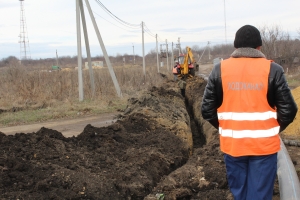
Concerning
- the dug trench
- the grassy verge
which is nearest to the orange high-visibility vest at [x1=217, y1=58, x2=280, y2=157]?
the dug trench

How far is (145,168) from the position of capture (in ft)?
18.4

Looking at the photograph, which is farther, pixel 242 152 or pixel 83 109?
pixel 83 109

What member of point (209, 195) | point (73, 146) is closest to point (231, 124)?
point (209, 195)

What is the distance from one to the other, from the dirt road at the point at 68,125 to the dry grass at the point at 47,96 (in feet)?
2.63

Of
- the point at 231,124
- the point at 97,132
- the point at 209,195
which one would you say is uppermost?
the point at 231,124

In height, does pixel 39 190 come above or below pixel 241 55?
below

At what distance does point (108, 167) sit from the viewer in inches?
211

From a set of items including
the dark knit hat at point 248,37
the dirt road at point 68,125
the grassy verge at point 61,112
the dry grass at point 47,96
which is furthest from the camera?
the dry grass at point 47,96

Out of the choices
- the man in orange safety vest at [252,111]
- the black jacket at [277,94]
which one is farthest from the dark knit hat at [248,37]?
the black jacket at [277,94]

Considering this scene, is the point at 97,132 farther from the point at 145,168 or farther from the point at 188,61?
the point at 188,61

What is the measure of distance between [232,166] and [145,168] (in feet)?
8.63

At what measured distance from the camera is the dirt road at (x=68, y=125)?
11.5 m

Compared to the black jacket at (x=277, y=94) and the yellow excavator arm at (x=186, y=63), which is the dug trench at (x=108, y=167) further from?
the yellow excavator arm at (x=186, y=63)

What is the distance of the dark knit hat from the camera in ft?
10.1
